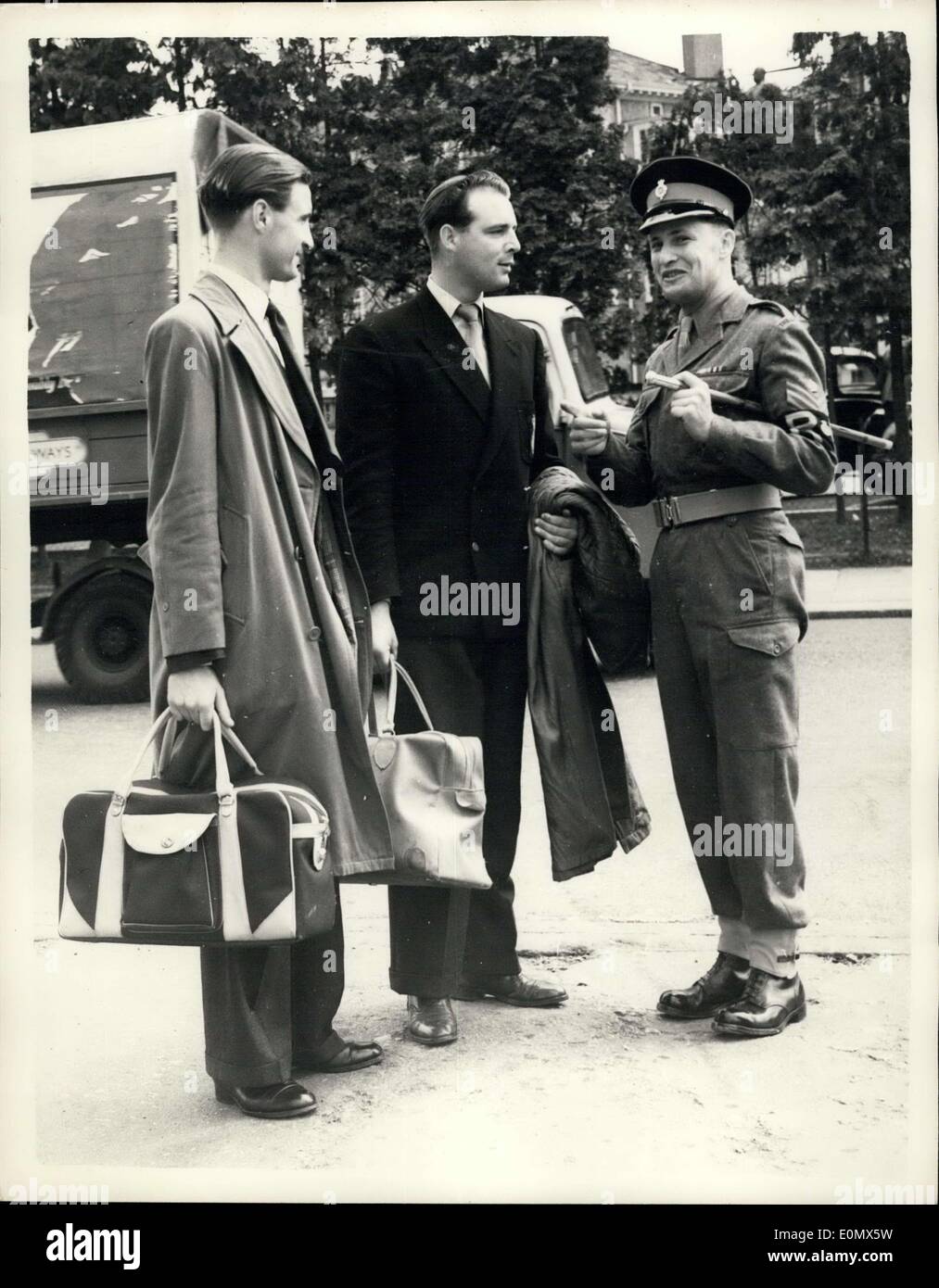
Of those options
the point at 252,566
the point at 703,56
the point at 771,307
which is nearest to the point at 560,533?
the point at 771,307

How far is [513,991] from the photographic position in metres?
4.03

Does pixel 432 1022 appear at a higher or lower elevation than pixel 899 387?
lower

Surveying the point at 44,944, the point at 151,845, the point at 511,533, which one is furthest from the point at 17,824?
the point at 511,533

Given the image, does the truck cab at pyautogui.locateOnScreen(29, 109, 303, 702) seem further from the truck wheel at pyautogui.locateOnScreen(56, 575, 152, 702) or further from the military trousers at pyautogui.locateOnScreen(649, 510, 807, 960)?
the military trousers at pyautogui.locateOnScreen(649, 510, 807, 960)

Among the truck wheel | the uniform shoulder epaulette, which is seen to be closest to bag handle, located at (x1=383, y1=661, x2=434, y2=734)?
the uniform shoulder epaulette

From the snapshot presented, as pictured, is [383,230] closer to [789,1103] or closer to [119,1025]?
[119,1025]

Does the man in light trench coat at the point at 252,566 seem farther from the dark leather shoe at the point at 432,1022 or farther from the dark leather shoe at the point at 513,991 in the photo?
the dark leather shoe at the point at 513,991

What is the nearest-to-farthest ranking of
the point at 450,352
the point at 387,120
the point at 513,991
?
1. the point at 450,352
2. the point at 513,991
3. the point at 387,120

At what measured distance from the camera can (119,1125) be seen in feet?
11.0

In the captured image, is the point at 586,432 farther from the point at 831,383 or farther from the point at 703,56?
the point at 831,383

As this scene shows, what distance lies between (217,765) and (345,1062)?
91cm

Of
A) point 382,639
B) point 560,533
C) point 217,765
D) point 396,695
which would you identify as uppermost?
point 560,533

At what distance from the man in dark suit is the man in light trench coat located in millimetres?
287

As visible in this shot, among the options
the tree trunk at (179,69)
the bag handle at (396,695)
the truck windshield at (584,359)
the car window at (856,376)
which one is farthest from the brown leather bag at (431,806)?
the car window at (856,376)
